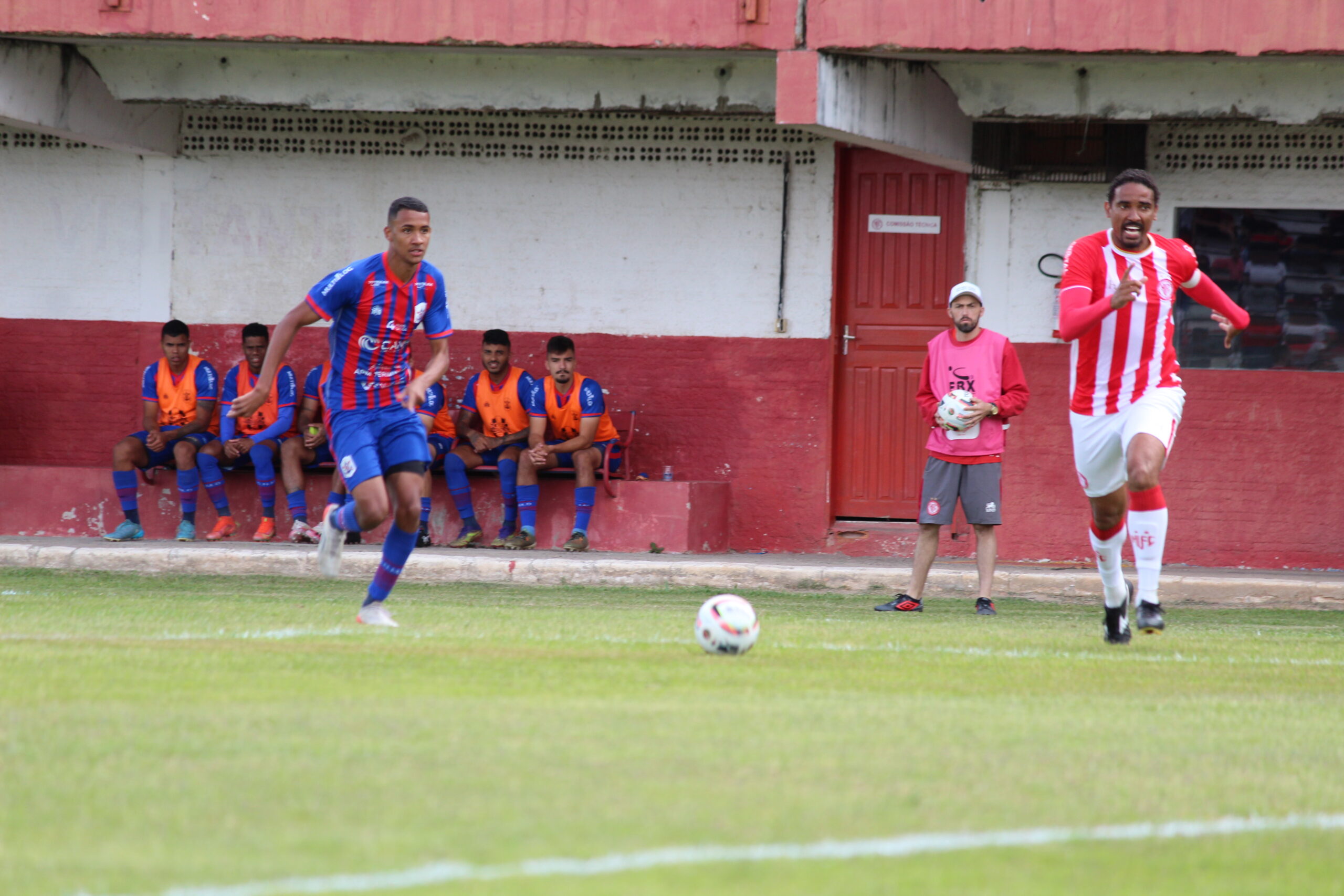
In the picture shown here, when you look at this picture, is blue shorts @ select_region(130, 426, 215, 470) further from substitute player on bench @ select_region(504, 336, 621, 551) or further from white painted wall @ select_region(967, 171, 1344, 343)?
white painted wall @ select_region(967, 171, 1344, 343)

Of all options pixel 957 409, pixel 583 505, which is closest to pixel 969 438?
pixel 957 409

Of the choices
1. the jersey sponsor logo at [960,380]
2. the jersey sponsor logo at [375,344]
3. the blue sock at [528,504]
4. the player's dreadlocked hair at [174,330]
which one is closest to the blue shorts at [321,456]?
the player's dreadlocked hair at [174,330]

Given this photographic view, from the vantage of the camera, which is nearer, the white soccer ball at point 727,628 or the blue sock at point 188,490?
the white soccer ball at point 727,628

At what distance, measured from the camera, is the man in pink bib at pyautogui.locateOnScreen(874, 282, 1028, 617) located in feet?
34.6

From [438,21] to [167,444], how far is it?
14.6 feet

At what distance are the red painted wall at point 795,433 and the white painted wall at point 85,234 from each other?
0.23 m

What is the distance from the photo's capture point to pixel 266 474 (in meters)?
14.1

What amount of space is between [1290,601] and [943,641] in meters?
4.97

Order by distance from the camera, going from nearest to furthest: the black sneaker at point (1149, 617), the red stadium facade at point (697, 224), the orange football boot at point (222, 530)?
the black sneaker at point (1149, 617) → the red stadium facade at point (697, 224) → the orange football boot at point (222, 530)

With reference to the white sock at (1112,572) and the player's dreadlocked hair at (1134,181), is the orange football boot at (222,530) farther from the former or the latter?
the player's dreadlocked hair at (1134,181)

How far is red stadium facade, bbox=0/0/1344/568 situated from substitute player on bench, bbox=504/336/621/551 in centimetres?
41

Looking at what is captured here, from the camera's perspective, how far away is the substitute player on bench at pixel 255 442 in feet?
46.2

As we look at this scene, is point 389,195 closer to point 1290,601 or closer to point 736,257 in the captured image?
point 736,257

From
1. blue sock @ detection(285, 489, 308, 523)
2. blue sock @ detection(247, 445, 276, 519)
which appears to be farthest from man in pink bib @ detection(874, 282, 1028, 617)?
blue sock @ detection(247, 445, 276, 519)
